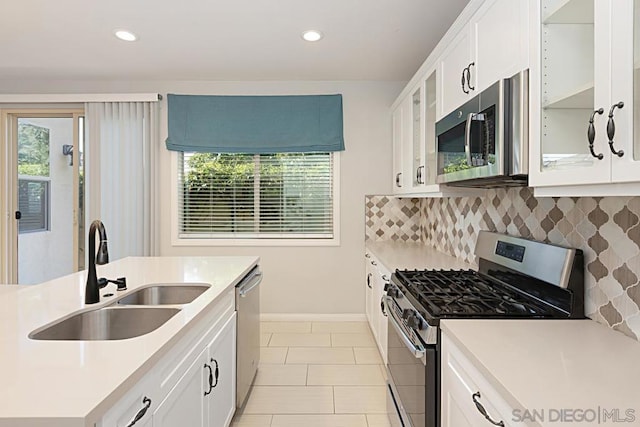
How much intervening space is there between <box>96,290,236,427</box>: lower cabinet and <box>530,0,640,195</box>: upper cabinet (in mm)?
1333

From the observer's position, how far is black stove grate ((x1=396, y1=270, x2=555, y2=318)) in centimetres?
163

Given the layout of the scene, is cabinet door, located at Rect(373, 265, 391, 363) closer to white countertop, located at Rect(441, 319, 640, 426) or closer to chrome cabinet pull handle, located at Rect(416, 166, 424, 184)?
chrome cabinet pull handle, located at Rect(416, 166, 424, 184)

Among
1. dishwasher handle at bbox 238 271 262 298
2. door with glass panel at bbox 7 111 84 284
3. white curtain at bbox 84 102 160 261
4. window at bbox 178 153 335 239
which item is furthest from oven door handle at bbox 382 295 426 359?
door with glass panel at bbox 7 111 84 284

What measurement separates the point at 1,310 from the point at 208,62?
2.86 meters

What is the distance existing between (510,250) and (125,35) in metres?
3.13

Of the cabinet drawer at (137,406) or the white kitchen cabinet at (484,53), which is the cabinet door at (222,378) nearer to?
the cabinet drawer at (137,406)

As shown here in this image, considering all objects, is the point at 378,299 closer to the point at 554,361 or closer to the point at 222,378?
the point at 222,378

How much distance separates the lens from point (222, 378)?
2.08 meters

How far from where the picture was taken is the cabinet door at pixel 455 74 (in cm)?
212

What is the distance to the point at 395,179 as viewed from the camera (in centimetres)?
407

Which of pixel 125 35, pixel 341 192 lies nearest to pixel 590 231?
pixel 341 192

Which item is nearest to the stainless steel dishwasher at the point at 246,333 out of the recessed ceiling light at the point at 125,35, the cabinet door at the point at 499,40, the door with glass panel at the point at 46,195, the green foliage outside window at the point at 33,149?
the cabinet door at the point at 499,40

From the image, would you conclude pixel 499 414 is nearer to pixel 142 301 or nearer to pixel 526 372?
pixel 526 372
